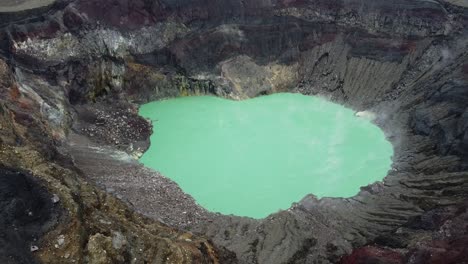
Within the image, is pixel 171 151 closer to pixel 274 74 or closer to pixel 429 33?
pixel 274 74

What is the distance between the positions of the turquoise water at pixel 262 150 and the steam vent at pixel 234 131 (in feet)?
0.41

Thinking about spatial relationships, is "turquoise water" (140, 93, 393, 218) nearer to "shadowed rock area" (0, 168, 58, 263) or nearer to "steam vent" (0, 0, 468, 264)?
"steam vent" (0, 0, 468, 264)

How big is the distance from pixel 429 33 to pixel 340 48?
6.62 meters

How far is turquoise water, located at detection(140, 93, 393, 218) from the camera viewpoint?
27.0 metres

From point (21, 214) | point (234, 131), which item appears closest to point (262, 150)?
point (234, 131)

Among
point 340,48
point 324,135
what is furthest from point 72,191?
point 340,48

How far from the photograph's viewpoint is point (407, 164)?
93.1 feet

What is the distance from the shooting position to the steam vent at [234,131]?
18.6 metres

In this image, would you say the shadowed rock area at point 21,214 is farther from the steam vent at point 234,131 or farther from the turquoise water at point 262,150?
the turquoise water at point 262,150

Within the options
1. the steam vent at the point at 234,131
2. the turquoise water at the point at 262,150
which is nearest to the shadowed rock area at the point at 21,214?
the steam vent at the point at 234,131

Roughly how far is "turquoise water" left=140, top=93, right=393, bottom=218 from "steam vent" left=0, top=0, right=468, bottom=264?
0.13m

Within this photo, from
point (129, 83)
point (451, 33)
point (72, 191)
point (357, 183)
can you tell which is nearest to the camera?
point (72, 191)

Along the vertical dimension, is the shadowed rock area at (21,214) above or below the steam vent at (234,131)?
below

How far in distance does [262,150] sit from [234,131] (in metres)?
3.38
